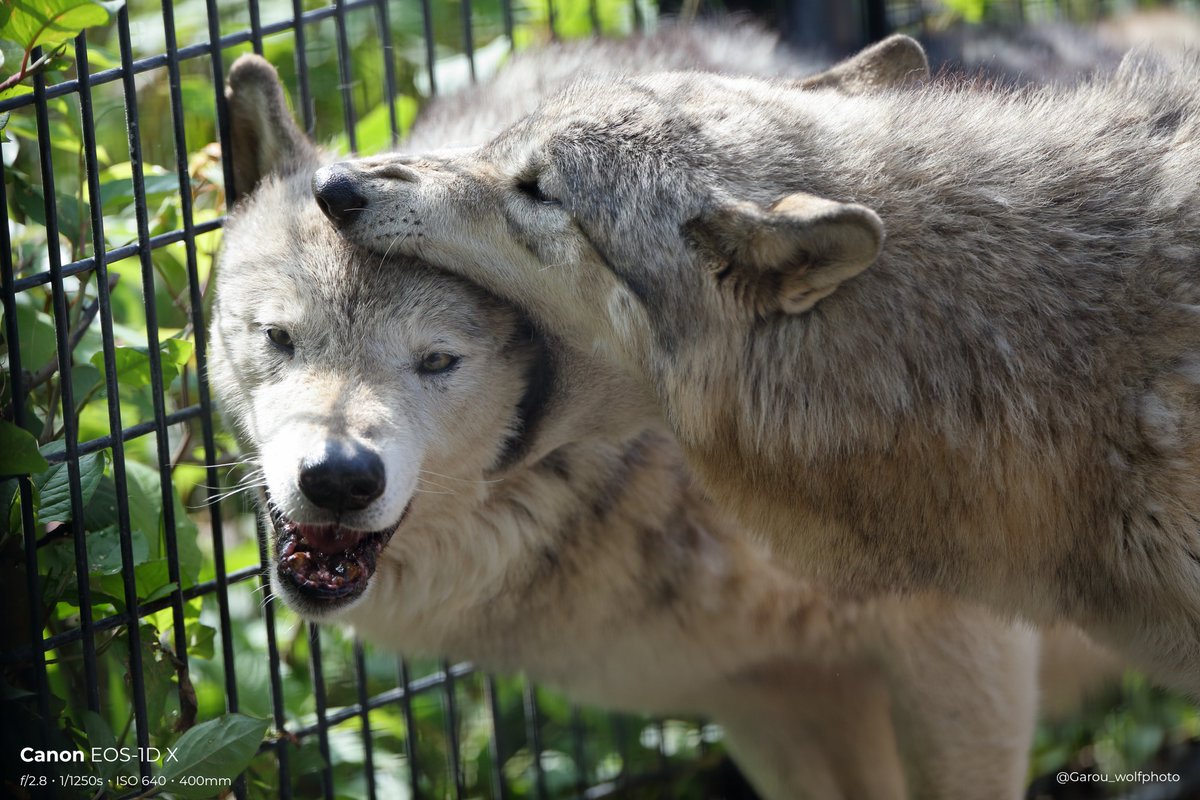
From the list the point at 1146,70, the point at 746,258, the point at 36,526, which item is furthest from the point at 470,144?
the point at 1146,70

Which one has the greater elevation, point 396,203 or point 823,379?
point 396,203

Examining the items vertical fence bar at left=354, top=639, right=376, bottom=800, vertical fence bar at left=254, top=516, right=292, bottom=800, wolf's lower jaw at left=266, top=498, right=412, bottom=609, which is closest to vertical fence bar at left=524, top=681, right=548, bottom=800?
vertical fence bar at left=354, top=639, right=376, bottom=800

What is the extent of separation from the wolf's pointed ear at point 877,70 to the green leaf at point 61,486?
75.6 inches

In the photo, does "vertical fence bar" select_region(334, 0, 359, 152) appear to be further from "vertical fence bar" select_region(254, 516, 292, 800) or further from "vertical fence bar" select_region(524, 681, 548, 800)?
"vertical fence bar" select_region(524, 681, 548, 800)

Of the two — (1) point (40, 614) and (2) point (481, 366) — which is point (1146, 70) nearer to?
(2) point (481, 366)

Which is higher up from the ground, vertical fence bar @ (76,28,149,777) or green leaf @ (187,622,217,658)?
vertical fence bar @ (76,28,149,777)

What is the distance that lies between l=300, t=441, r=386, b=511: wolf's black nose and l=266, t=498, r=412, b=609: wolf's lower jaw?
22 centimetres

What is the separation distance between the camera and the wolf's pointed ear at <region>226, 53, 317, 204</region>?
3109 mm

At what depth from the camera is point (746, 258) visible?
8.50ft

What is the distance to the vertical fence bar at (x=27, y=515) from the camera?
2602mm

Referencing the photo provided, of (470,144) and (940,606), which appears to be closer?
(470,144)

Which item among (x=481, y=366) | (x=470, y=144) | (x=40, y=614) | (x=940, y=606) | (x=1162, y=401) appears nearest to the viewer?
(x=1162, y=401)

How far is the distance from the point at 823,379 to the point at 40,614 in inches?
68.8

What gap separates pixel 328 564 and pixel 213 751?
46 centimetres
